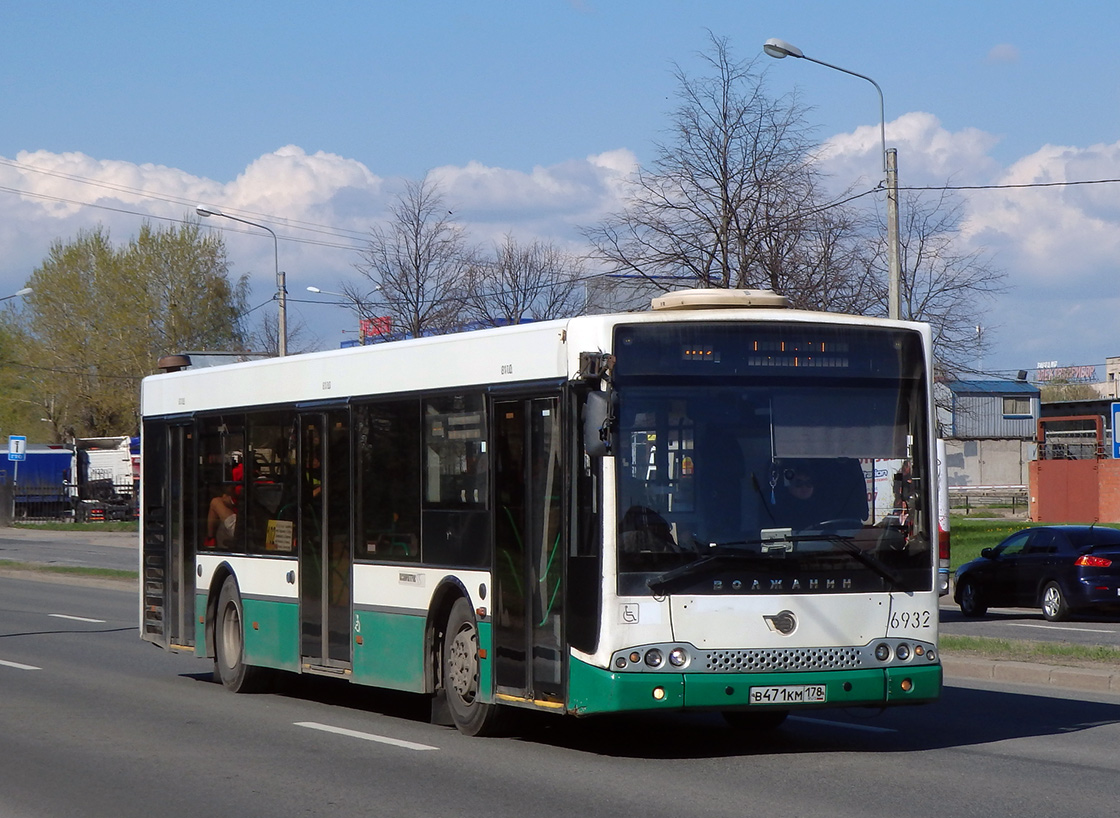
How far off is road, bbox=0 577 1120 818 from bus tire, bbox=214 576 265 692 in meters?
0.28

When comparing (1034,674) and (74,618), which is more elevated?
(1034,674)

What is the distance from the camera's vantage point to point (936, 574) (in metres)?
9.85

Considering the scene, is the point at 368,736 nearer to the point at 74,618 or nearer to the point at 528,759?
the point at 528,759

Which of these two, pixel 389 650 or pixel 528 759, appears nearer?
pixel 528 759

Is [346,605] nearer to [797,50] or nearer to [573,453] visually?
[573,453]

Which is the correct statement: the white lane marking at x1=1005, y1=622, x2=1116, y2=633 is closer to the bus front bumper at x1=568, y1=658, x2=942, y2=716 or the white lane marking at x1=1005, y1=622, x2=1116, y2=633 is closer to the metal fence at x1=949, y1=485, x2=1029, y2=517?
the bus front bumper at x1=568, y1=658, x2=942, y2=716

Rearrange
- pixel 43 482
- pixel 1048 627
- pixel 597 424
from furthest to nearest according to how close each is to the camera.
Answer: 1. pixel 43 482
2. pixel 1048 627
3. pixel 597 424

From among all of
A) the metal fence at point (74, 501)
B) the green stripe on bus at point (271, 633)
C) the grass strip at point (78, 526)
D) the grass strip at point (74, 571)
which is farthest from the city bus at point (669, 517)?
the metal fence at point (74, 501)

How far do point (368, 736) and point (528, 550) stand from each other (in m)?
2.00

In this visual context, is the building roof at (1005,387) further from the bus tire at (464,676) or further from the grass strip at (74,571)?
the bus tire at (464,676)

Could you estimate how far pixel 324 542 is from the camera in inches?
491

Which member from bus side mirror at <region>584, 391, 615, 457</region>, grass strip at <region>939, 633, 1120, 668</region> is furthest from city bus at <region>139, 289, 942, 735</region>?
grass strip at <region>939, 633, 1120, 668</region>

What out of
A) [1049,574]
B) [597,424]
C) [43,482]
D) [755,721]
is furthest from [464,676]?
[43,482]

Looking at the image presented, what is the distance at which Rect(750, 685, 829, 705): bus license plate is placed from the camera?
930cm
